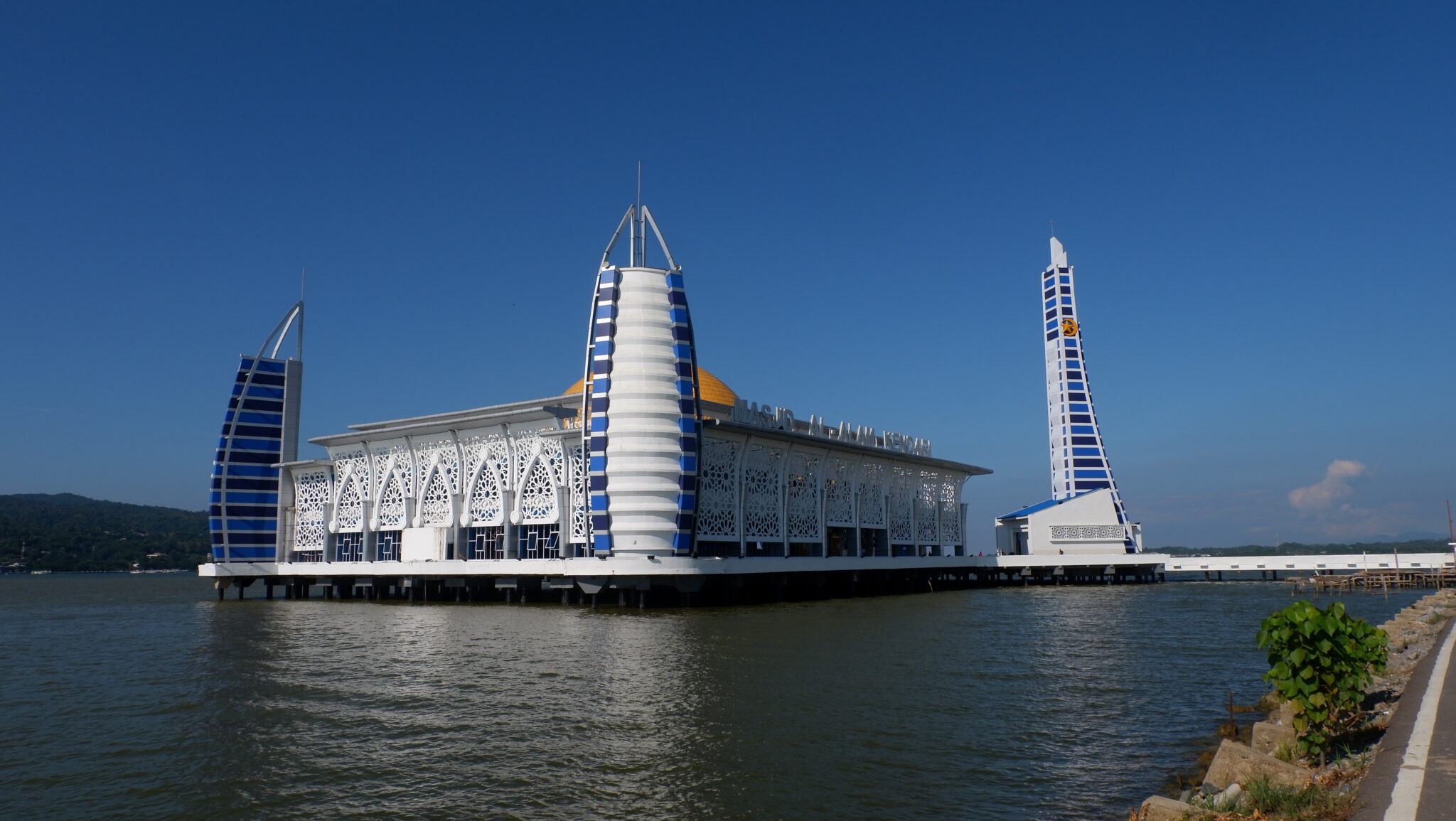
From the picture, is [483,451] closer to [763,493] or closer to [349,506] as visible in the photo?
[349,506]

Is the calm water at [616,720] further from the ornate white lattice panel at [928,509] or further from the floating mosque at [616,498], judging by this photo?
the ornate white lattice panel at [928,509]

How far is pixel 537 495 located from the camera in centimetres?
5788

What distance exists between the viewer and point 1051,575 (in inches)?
3415

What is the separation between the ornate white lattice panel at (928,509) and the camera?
8169 cm

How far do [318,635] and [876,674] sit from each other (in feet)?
80.6

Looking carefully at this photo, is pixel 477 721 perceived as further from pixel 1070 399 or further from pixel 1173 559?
pixel 1173 559

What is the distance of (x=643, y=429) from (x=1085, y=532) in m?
50.5

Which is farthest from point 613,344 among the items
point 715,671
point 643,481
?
point 715,671

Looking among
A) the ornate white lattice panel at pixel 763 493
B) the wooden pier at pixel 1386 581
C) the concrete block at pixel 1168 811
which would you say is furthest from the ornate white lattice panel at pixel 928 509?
the concrete block at pixel 1168 811

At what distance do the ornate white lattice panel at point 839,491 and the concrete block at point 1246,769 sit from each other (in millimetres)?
54698

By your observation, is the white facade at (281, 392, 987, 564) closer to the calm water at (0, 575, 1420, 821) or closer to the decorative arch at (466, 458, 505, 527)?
the decorative arch at (466, 458, 505, 527)

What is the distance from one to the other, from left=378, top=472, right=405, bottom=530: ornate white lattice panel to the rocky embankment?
57911 millimetres

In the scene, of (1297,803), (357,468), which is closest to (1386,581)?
(1297,803)

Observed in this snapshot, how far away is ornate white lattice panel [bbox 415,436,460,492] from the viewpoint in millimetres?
62312
